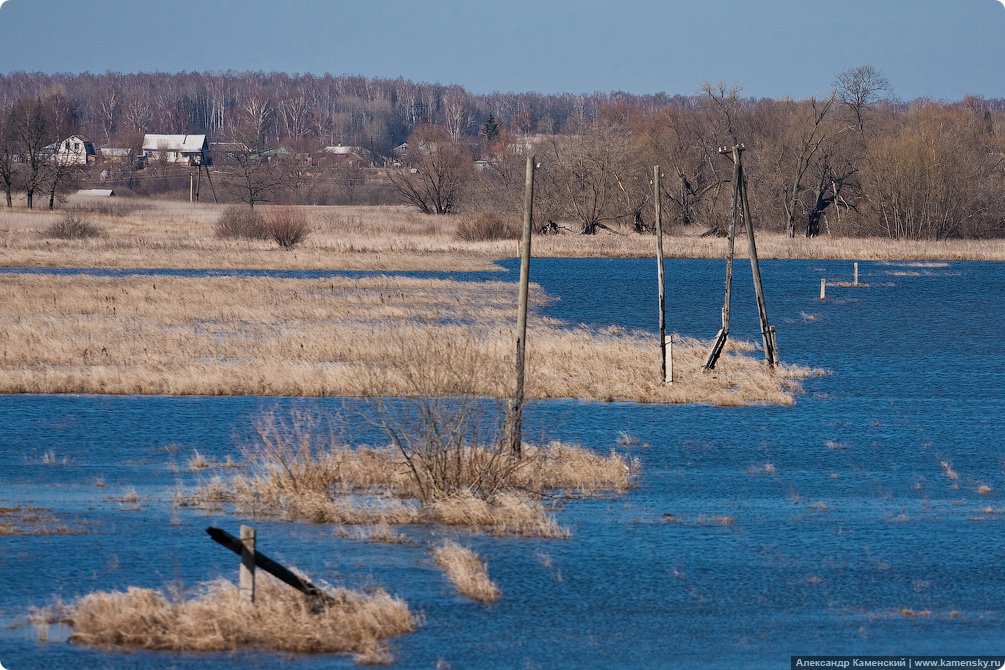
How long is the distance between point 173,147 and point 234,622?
167 m

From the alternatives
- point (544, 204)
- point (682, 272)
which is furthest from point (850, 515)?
point (544, 204)

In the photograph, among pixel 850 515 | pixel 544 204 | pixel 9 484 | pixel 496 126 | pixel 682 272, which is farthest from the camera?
pixel 496 126

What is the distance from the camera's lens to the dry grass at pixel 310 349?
23453mm

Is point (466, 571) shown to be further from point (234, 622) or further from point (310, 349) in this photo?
point (310, 349)

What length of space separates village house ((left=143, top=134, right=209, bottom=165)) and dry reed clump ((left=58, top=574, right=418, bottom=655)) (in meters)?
157

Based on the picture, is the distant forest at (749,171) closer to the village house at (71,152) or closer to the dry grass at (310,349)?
the village house at (71,152)

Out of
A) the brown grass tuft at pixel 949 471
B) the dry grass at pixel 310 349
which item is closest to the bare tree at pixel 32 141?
the dry grass at pixel 310 349

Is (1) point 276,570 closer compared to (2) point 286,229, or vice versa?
(1) point 276,570

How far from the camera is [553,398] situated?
2353 cm

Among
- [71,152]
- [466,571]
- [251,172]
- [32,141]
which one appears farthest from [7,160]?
[466,571]

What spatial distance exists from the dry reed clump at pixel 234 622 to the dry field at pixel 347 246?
4503 cm

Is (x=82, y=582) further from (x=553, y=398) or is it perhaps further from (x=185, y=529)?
(x=553, y=398)

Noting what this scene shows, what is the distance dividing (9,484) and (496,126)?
6094 inches

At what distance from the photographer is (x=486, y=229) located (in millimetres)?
73562
